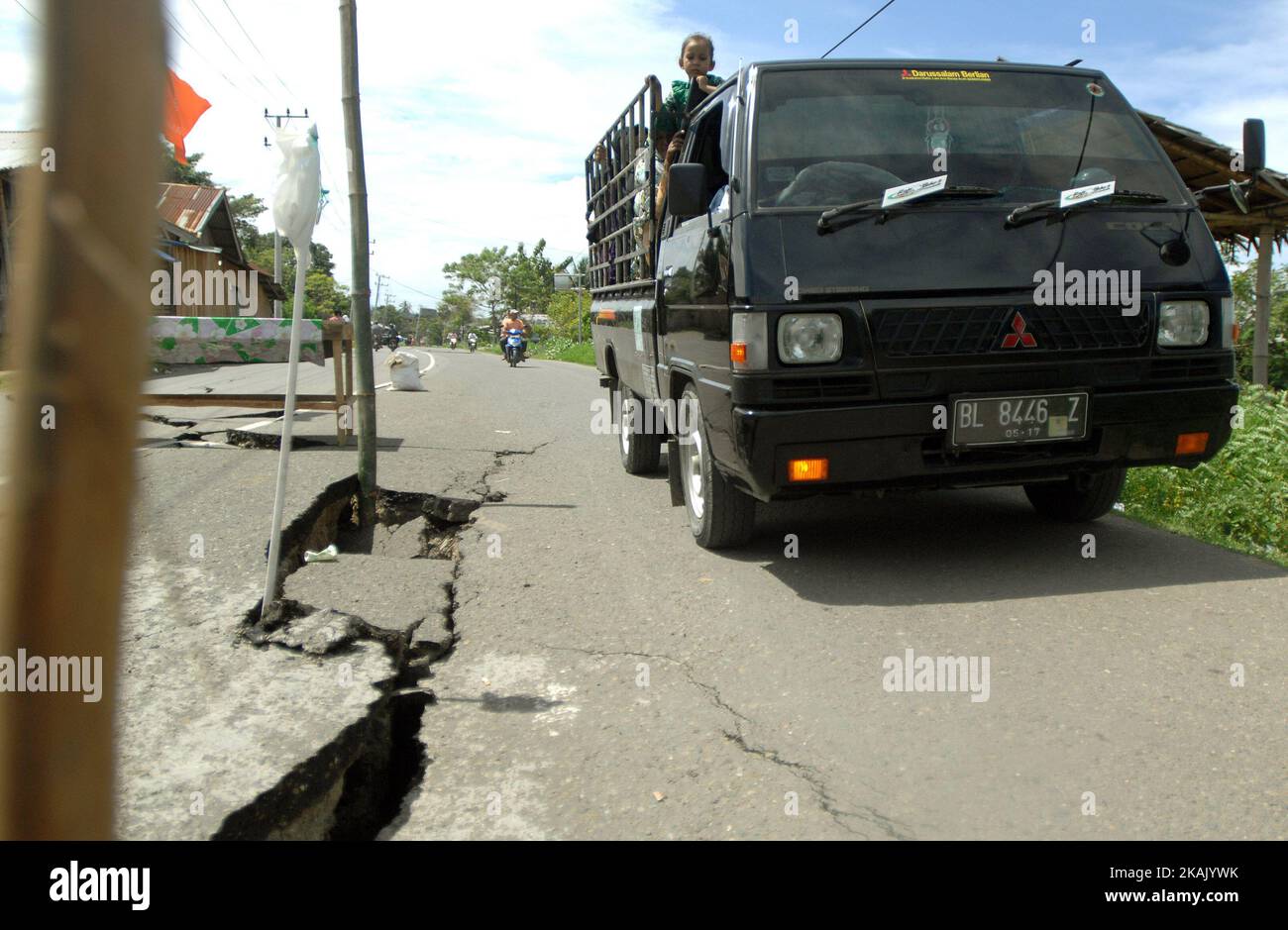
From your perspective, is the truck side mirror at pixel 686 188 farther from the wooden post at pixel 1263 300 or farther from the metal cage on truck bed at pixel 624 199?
the wooden post at pixel 1263 300

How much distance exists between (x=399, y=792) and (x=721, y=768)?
0.91 metres

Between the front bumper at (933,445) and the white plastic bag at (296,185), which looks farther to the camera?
the front bumper at (933,445)

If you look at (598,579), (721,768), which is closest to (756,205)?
(598,579)

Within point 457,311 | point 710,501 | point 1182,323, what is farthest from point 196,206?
point 457,311

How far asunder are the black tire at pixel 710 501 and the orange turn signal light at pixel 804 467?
0.71 metres

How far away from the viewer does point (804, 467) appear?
4.12 metres

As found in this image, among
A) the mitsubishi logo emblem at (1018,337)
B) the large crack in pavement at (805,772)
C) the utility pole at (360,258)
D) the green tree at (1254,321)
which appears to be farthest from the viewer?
the green tree at (1254,321)

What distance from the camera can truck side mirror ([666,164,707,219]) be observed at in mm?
4809

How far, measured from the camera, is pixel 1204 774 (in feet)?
8.70

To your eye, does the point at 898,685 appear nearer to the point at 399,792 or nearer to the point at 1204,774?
the point at 1204,774

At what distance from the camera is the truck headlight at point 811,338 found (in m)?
4.12

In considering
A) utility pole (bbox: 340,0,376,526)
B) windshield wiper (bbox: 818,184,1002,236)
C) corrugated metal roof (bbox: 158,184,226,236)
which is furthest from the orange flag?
corrugated metal roof (bbox: 158,184,226,236)
